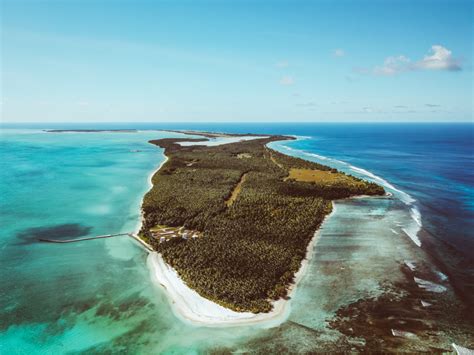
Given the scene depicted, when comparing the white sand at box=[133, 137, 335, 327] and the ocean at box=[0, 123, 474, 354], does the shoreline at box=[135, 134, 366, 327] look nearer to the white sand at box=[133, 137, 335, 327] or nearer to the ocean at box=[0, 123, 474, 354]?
the white sand at box=[133, 137, 335, 327]

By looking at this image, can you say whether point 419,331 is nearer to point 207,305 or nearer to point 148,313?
point 207,305

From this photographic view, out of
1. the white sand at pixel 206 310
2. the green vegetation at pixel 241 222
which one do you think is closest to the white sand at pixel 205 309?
the white sand at pixel 206 310

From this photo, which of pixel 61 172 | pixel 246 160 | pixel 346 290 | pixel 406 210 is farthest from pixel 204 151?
pixel 346 290

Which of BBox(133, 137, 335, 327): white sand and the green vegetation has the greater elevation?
the green vegetation

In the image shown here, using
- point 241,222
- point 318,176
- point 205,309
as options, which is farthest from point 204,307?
point 318,176

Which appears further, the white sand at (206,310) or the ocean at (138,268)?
the white sand at (206,310)

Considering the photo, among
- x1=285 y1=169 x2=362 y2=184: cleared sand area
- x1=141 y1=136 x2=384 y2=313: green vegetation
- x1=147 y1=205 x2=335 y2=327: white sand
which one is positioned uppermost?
x1=285 y1=169 x2=362 y2=184: cleared sand area

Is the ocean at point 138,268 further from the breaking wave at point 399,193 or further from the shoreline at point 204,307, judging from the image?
the shoreline at point 204,307

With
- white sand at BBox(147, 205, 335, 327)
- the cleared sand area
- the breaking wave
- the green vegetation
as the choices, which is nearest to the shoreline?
white sand at BBox(147, 205, 335, 327)

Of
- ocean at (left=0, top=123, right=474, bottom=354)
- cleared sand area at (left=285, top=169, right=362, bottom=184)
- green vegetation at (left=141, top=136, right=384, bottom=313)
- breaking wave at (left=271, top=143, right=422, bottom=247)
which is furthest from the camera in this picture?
cleared sand area at (left=285, top=169, right=362, bottom=184)
